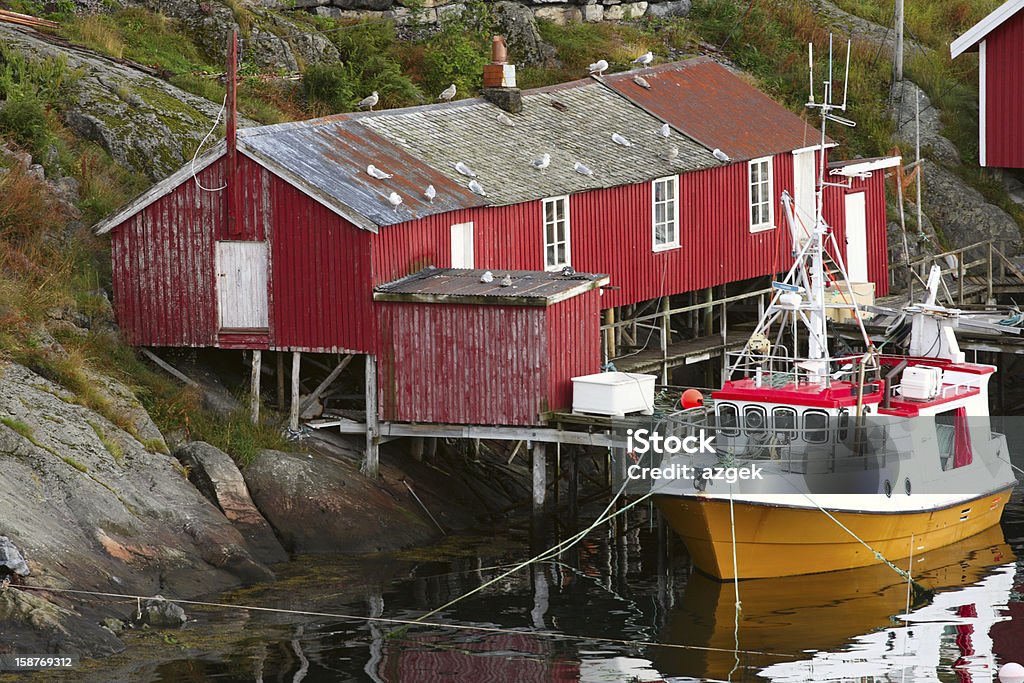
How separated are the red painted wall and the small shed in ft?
0.05

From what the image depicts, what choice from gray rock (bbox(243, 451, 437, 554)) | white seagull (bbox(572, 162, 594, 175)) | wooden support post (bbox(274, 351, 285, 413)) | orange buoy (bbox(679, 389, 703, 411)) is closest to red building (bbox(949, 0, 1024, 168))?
white seagull (bbox(572, 162, 594, 175))

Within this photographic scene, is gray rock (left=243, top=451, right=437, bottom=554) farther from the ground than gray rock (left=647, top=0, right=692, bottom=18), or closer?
closer

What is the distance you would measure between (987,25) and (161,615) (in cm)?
2767

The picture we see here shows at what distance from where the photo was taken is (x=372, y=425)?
97.2ft

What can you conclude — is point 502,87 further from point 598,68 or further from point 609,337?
point 609,337

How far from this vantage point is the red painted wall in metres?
28.5

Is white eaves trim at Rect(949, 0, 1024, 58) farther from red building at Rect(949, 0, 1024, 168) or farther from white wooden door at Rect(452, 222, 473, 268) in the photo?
white wooden door at Rect(452, 222, 473, 268)

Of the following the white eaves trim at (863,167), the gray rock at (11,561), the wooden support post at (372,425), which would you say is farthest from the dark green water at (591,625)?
the white eaves trim at (863,167)

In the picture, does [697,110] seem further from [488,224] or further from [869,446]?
[869,446]

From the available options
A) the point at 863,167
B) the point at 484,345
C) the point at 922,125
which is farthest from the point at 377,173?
the point at 922,125

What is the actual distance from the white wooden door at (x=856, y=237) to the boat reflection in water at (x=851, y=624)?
10.1 meters

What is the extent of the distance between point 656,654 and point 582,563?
4.67 m

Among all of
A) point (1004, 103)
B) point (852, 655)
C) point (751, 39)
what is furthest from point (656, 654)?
point (751, 39)

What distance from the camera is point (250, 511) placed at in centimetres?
2759
